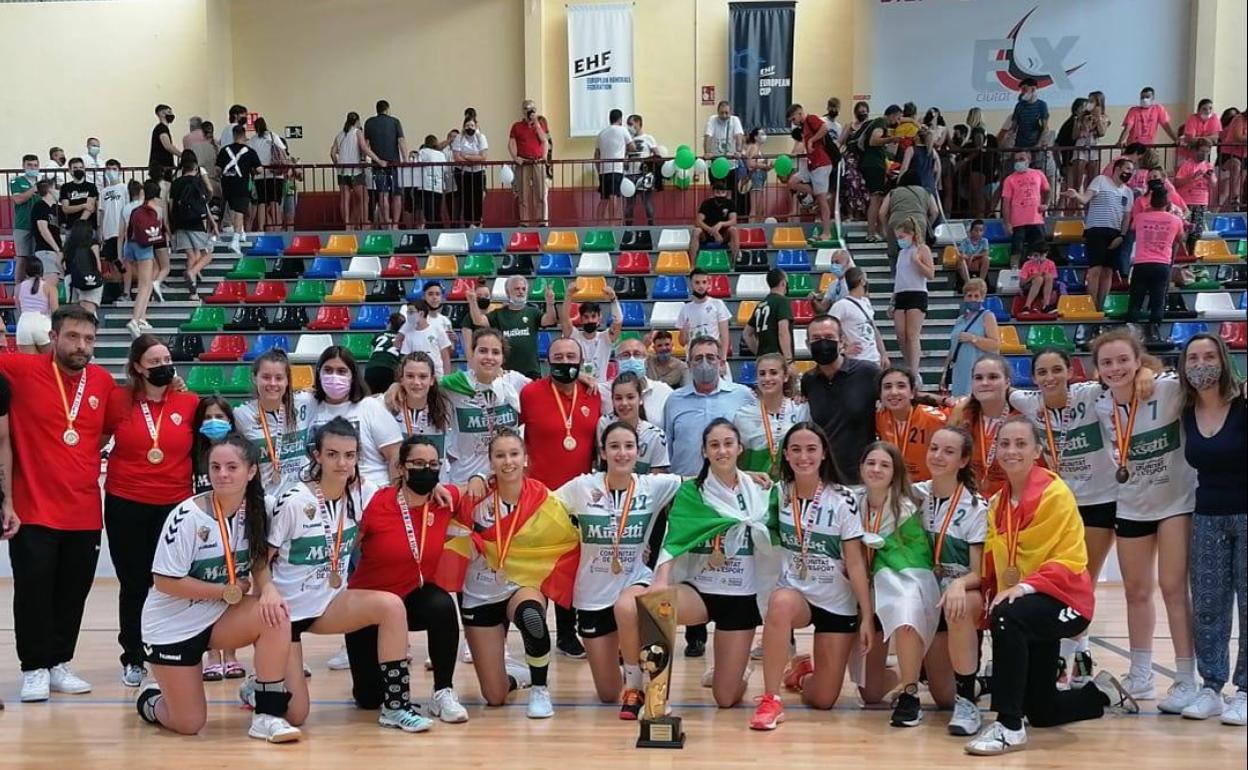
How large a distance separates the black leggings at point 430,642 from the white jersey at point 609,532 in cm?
58

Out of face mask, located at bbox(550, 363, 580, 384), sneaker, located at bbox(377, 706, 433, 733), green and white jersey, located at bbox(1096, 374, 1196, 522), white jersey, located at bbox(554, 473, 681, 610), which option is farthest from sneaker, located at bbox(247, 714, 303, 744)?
green and white jersey, located at bbox(1096, 374, 1196, 522)

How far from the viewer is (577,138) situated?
17828mm

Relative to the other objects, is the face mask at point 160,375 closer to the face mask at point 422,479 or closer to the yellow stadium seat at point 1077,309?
the face mask at point 422,479

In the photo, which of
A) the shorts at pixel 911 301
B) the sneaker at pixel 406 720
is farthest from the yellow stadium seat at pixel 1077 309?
the sneaker at pixel 406 720

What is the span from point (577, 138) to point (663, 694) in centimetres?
1366

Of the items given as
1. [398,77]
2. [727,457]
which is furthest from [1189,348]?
[398,77]

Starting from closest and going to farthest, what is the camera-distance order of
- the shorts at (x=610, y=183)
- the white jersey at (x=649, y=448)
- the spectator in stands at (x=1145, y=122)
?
the white jersey at (x=649, y=448) → the spectator in stands at (x=1145, y=122) → the shorts at (x=610, y=183)

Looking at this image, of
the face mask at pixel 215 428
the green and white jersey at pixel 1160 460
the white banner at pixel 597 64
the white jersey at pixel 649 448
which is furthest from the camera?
the white banner at pixel 597 64

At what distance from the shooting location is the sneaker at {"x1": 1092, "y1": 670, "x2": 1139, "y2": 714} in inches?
209

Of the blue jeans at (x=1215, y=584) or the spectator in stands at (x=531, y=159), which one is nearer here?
the blue jeans at (x=1215, y=584)

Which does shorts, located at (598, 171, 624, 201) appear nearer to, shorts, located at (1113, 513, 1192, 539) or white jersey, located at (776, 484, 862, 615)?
white jersey, located at (776, 484, 862, 615)

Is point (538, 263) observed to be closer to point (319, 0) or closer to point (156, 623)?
point (319, 0)

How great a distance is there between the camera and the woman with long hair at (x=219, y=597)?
197 inches

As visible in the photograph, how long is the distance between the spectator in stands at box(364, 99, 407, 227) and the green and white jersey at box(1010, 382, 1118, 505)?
1154cm
